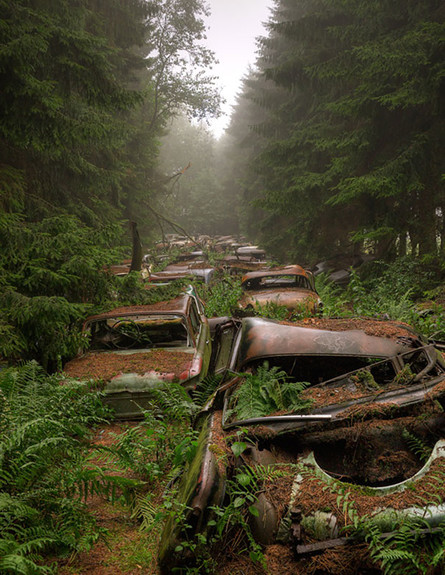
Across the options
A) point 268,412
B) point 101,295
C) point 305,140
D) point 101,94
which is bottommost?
point 268,412

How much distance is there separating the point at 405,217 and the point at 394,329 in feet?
25.8

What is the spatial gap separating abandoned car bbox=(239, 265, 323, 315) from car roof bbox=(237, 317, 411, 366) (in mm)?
2964

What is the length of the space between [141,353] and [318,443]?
3.07m

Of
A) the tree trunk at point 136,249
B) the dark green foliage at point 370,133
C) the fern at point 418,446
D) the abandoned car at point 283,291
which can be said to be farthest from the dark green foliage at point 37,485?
the dark green foliage at point 370,133

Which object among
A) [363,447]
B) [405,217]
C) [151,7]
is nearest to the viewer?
[363,447]

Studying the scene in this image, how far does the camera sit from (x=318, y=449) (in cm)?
265

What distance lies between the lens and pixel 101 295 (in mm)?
6023

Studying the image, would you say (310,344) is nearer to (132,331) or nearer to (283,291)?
(132,331)

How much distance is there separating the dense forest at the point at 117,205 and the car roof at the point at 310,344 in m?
0.98

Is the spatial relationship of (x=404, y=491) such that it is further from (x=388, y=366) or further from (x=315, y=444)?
(x=388, y=366)

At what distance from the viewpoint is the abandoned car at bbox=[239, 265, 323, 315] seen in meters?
7.21

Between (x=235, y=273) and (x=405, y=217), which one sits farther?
(x=235, y=273)

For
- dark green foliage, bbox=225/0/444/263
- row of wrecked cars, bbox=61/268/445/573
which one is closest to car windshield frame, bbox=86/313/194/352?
row of wrecked cars, bbox=61/268/445/573

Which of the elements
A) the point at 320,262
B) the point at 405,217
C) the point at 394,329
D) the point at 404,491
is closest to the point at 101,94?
the point at 394,329
